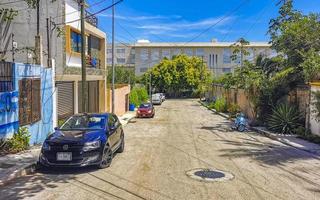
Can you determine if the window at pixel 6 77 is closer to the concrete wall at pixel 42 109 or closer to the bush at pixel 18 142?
the concrete wall at pixel 42 109

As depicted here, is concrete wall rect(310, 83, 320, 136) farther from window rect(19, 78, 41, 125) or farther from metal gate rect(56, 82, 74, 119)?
metal gate rect(56, 82, 74, 119)

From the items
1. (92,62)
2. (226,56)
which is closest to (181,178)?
(92,62)

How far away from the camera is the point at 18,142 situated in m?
14.5

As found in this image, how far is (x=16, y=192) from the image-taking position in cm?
914

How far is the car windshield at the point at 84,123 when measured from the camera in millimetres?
12961

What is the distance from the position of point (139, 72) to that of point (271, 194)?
98.1 meters

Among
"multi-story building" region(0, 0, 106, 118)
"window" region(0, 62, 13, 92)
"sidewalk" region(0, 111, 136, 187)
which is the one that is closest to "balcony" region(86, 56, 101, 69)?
"multi-story building" region(0, 0, 106, 118)

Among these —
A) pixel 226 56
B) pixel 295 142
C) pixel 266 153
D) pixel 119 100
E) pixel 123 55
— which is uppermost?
pixel 123 55

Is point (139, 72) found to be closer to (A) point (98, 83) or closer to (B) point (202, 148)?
(A) point (98, 83)

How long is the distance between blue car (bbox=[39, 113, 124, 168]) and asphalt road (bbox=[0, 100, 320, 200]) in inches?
13.2

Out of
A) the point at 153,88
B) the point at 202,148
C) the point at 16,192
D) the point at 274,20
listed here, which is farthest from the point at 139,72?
the point at 16,192

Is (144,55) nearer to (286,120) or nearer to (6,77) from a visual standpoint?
(286,120)

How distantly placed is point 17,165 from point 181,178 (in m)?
4.82

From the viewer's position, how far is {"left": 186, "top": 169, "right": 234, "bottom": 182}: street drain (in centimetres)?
1048
